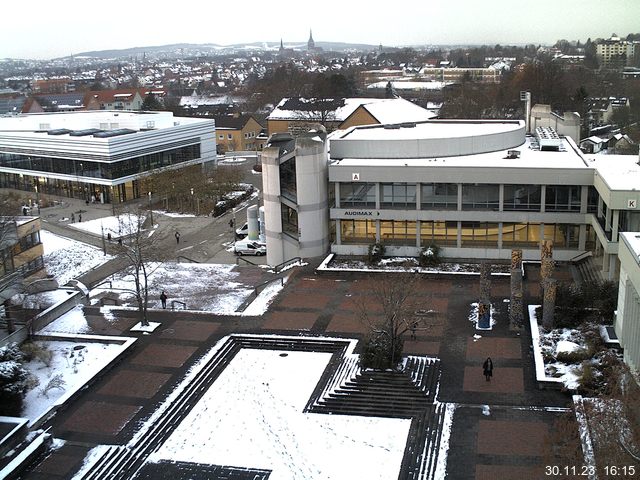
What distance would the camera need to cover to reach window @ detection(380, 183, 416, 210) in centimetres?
4472

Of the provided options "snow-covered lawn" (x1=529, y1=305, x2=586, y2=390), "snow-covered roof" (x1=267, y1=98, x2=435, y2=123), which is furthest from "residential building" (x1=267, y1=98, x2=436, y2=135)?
"snow-covered lawn" (x1=529, y1=305, x2=586, y2=390)

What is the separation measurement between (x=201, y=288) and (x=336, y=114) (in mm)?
58121

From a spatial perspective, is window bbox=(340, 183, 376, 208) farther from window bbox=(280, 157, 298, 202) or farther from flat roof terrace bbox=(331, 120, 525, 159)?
flat roof terrace bbox=(331, 120, 525, 159)

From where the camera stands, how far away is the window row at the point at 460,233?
142 ft

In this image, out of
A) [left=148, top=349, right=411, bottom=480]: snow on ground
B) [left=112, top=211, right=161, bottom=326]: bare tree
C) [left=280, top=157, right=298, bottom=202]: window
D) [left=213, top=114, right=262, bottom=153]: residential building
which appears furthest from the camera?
[left=213, top=114, right=262, bottom=153]: residential building

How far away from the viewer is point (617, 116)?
322ft

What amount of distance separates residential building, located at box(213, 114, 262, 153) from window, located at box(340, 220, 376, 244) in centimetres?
5916

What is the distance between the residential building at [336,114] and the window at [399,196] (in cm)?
4410

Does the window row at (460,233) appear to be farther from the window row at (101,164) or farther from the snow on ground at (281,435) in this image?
the window row at (101,164)

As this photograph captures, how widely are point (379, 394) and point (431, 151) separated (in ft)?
77.6

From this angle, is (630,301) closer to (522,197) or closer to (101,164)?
(522,197)

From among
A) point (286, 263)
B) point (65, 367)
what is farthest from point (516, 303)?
point (65, 367)

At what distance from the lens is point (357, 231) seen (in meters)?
46.3

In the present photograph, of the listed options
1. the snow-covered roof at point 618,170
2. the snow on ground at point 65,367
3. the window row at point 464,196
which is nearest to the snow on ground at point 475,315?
the snow-covered roof at point 618,170
